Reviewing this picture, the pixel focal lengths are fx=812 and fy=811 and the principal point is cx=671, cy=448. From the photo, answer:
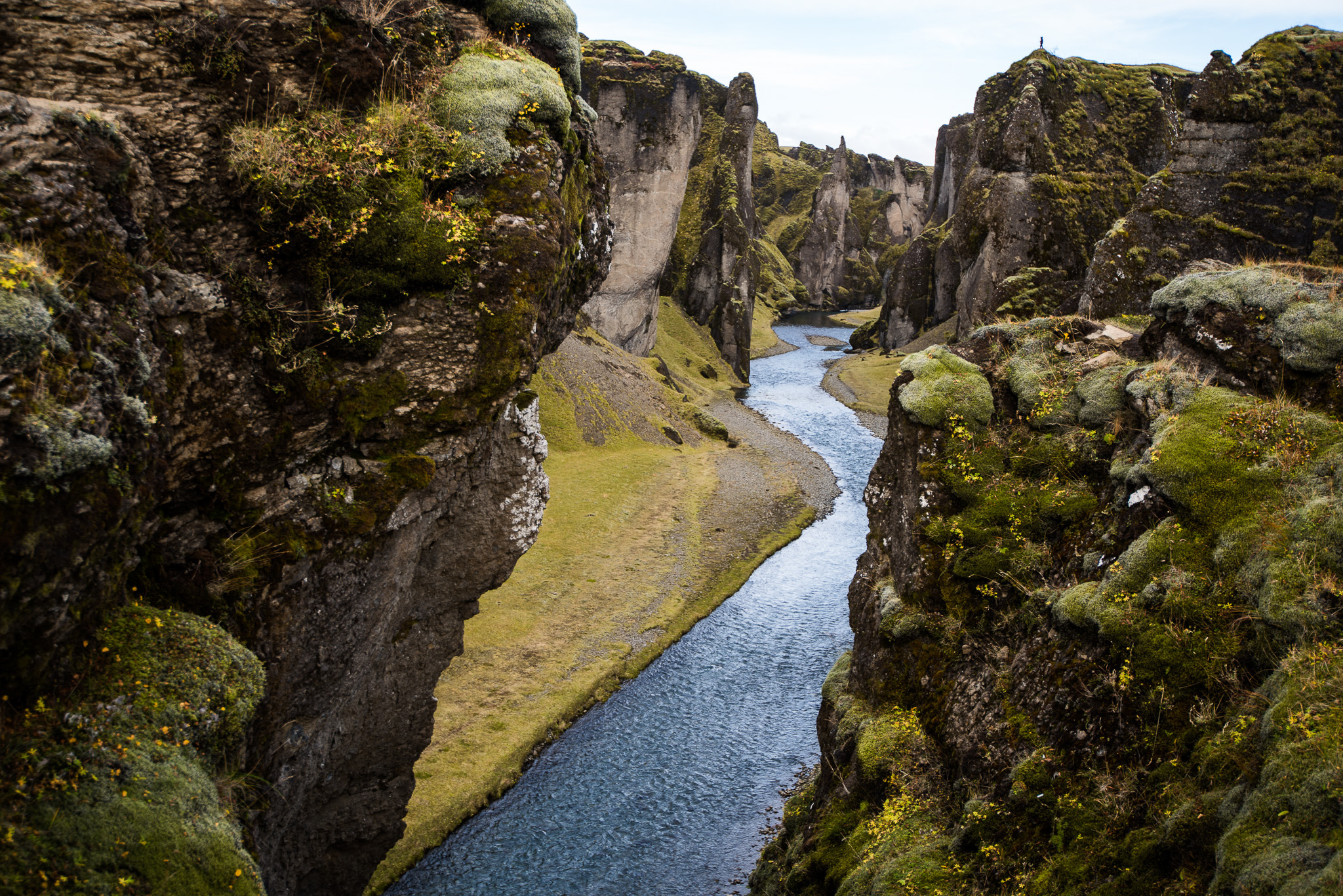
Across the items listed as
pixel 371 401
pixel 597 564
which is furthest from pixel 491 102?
pixel 597 564

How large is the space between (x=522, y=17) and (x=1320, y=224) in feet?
67.6

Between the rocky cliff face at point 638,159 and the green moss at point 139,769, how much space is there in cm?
5922

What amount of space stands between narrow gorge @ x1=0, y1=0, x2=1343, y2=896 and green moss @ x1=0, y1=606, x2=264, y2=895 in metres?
0.05

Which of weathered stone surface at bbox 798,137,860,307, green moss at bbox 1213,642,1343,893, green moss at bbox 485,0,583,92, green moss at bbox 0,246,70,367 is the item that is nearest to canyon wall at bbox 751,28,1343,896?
green moss at bbox 1213,642,1343,893

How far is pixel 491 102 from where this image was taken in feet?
47.1

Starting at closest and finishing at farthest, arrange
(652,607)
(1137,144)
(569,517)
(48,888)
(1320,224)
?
(48,888)
(1320,224)
(652,607)
(569,517)
(1137,144)

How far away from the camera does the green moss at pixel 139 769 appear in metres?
7.81

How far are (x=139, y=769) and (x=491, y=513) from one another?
10776 millimetres

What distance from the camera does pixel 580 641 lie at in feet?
102

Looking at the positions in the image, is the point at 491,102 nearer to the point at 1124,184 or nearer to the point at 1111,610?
the point at 1111,610

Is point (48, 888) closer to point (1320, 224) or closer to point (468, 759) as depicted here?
point (468, 759)

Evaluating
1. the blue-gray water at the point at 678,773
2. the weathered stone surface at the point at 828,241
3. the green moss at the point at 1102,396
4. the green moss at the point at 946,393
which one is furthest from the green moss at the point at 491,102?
the weathered stone surface at the point at 828,241

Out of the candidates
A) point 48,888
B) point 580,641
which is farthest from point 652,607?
point 48,888

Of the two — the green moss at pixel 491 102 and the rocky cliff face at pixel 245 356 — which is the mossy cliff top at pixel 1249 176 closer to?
the rocky cliff face at pixel 245 356
